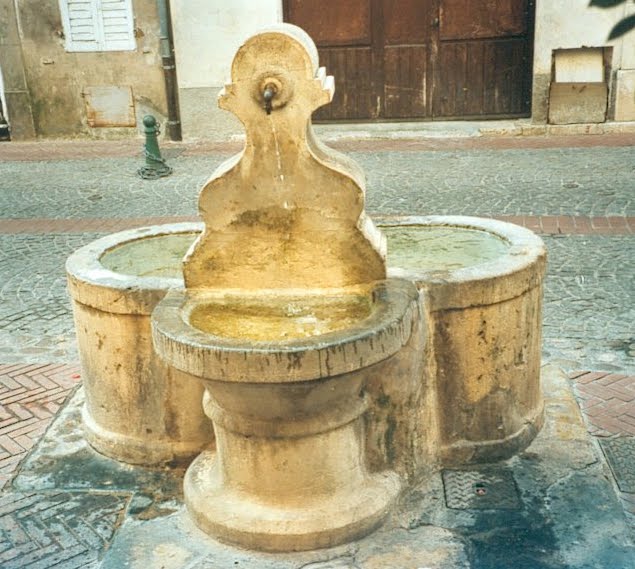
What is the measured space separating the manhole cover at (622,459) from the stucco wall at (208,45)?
401 inches

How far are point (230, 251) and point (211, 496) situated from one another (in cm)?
106

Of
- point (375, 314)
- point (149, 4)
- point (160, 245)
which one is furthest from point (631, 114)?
point (375, 314)

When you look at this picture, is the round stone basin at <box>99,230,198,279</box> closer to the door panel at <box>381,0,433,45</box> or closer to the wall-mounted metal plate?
the door panel at <box>381,0,433,45</box>

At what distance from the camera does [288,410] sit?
10.2 ft

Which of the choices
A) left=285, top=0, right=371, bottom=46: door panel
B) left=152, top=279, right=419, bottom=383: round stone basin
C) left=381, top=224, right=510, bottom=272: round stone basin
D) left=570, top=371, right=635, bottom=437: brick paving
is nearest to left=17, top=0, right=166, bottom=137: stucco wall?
left=285, top=0, right=371, bottom=46: door panel

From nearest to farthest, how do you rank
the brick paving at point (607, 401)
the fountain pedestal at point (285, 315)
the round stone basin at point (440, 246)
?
1. the fountain pedestal at point (285, 315)
2. the brick paving at point (607, 401)
3. the round stone basin at point (440, 246)

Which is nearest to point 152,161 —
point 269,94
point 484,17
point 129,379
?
point 484,17

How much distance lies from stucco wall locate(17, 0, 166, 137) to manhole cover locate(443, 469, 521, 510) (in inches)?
435

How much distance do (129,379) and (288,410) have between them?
43.3 inches

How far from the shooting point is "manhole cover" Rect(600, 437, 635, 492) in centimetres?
362

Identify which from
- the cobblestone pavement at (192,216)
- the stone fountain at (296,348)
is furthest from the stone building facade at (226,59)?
the stone fountain at (296,348)

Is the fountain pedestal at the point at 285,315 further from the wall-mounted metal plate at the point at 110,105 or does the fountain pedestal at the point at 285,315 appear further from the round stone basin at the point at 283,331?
the wall-mounted metal plate at the point at 110,105

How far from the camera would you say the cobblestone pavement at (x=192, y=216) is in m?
3.69

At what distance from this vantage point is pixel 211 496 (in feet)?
11.3
